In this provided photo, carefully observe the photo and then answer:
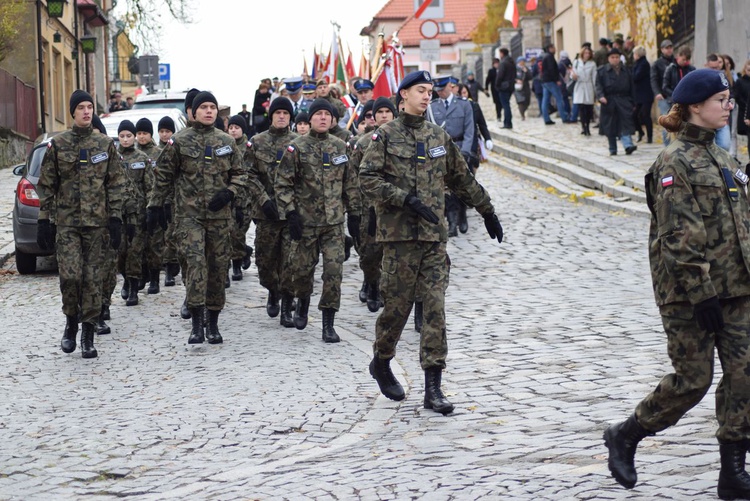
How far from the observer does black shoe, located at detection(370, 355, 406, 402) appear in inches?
330

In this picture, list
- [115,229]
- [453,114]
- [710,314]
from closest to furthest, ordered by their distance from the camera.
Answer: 1. [710,314]
2. [115,229]
3. [453,114]

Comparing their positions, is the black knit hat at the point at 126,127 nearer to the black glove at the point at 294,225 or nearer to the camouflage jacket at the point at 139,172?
the camouflage jacket at the point at 139,172

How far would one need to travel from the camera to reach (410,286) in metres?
8.23

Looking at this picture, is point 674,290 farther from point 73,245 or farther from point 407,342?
point 73,245

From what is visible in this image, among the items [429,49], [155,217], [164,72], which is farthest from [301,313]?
[164,72]

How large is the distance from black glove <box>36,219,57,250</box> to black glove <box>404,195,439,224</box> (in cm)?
384

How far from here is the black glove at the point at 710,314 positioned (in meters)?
5.54

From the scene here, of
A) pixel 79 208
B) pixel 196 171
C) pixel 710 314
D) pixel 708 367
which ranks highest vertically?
pixel 196 171

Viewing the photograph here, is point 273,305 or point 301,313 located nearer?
point 301,313

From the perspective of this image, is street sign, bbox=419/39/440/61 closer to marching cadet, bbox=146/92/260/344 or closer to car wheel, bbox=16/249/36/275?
car wheel, bbox=16/249/36/275

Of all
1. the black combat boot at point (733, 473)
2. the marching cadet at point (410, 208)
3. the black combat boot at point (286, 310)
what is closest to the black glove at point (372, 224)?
the marching cadet at point (410, 208)

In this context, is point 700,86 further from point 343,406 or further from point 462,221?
point 462,221

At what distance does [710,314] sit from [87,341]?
20.8ft

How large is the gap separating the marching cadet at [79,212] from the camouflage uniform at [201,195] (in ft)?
1.62
